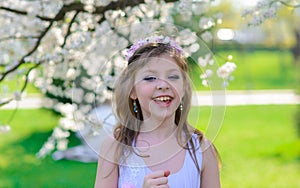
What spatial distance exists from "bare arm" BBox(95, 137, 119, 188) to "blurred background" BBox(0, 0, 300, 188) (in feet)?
0.82

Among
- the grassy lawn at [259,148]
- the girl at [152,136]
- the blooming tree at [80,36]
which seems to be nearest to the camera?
the girl at [152,136]

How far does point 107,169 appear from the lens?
70.2 inches

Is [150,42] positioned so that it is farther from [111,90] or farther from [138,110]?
[111,90]

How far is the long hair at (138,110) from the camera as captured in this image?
1.77 m

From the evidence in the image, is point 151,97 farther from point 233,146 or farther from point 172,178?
point 233,146

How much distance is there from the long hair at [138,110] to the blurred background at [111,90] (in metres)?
0.05

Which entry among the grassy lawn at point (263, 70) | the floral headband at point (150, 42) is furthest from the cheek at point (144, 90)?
the grassy lawn at point (263, 70)

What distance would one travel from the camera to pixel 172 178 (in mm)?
1781

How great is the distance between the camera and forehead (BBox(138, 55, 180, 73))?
1687 mm

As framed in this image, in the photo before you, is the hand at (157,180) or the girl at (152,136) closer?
the hand at (157,180)

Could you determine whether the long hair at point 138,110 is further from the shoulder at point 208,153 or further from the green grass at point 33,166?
the green grass at point 33,166

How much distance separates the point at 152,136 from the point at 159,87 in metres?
0.19

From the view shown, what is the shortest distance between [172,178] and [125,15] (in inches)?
58.8

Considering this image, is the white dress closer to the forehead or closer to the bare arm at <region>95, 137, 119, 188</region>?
the bare arm at <region>95, 137, 119, 188</region>
